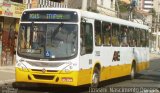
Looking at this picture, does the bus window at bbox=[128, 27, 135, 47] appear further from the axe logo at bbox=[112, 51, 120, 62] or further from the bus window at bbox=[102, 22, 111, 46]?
the bus window at bbox=[102, 22, 111, 46]

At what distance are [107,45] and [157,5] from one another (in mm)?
182312

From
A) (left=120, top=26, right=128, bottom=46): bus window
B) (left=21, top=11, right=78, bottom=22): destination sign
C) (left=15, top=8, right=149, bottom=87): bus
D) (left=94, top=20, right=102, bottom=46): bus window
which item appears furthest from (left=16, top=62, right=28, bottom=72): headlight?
(left=120, top=26, right=128, bottom=46): bus window

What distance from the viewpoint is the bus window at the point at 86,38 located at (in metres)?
16.6

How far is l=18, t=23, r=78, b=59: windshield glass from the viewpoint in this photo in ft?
52.9

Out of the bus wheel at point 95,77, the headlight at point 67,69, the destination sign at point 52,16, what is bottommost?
the bus wheel at point 95,77

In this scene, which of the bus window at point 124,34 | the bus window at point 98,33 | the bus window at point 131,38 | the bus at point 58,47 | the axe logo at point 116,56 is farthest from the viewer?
the bus window at point 131,38

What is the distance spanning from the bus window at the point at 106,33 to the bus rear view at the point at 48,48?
9.36ft

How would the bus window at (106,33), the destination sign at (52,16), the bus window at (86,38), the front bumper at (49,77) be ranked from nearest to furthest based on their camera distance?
the front bumper at (49,77)
the destination sign at (52,16)
the bus window at (86,38)
the bus window at (106,33)

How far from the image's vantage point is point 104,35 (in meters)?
19.0

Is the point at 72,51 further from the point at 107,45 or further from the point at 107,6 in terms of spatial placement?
the point at 107,6

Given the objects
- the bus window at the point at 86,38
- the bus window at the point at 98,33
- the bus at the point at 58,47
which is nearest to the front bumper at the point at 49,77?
the bus at the point at 58,47

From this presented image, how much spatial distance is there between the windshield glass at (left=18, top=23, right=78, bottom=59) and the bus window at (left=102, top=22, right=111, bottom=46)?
2.92 meters

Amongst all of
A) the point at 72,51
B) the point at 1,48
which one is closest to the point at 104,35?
the point at 72,51

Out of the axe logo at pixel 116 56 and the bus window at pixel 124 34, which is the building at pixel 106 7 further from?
the axe logo at pixel 116 56
